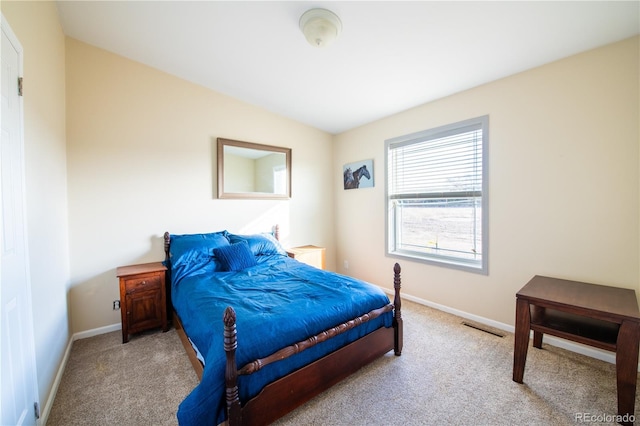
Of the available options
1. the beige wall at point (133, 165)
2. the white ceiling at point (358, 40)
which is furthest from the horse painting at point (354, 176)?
the beige wall at point (133, 165)

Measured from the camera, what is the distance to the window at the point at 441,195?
289 centimetres

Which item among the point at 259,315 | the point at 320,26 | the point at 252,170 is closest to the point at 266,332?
the point at 259,315

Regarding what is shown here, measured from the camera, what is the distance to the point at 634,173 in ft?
6.54

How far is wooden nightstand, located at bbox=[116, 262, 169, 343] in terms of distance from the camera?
2.52 meters

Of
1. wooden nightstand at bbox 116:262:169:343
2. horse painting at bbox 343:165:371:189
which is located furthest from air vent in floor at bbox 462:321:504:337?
wooden nightstand at bbox 116:262:169:343

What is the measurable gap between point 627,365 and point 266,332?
2.11m

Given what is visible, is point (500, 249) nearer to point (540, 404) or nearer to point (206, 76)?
point (540, 404)

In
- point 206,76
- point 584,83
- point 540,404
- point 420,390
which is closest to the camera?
point 540,404

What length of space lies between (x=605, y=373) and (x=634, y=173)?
154 centimetres

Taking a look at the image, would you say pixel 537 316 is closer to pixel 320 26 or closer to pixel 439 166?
pixel 439 166

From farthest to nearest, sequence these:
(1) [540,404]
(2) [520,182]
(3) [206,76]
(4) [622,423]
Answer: (3) [206,76], (2) [520,182], (1) [540,404], (4) [622,423]

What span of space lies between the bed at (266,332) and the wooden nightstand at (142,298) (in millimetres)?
185

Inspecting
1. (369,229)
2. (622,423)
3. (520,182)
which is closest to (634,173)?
(520,182)

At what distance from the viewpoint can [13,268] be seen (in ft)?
4.30
